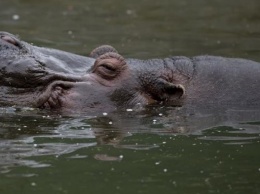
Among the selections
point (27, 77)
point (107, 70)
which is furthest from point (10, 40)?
point (107, 70)

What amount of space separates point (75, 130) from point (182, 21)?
313 inches

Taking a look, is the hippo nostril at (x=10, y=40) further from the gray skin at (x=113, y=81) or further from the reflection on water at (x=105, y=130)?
the reflection on water at (x=105, y=130)

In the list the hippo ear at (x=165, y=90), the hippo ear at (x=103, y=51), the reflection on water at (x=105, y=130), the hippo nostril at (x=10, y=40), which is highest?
the hippo nostril at (x=10, y=40)

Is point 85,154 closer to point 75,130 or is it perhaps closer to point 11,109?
point 75,130

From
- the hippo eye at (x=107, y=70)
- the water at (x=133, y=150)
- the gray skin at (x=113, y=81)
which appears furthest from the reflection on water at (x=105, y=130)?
the hippo eye at (x=107, y=70)

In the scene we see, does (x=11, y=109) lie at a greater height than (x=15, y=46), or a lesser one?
lesser

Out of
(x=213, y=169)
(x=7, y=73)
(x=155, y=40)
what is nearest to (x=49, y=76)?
(x=7, y=73)

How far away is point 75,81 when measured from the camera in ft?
27.4

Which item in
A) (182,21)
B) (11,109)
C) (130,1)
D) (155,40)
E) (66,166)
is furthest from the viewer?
(130,1)

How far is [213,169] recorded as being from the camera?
6781mm

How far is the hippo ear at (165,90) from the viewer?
28.0 ft

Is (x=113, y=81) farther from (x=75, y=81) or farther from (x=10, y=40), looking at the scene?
(x=10, y=40)

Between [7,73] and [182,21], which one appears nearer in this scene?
[7,73]

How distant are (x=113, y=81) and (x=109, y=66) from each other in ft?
0.48
